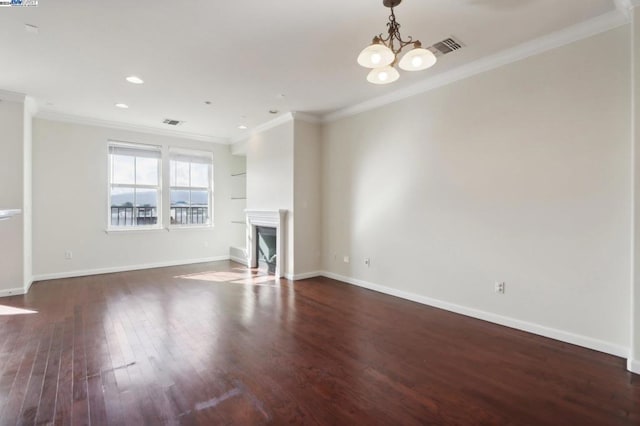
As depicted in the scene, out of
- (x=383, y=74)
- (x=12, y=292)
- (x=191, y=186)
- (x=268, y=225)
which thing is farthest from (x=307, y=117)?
(x=12, y=292)

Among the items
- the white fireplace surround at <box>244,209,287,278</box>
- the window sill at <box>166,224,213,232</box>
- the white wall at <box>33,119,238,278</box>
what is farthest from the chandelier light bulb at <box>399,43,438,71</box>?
the window sill at <box>166,224,213,232</box>

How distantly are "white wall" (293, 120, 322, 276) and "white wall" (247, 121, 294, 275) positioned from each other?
0.34 feet

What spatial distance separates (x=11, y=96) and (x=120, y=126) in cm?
165

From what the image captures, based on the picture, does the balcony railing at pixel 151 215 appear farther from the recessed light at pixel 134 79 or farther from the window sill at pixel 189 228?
the recessed light at pixel 134 79

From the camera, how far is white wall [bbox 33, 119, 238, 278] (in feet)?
16.7

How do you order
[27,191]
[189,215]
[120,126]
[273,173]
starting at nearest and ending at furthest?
[27,191], [273,173], [120,126], [189,215]

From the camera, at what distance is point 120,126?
5.77m

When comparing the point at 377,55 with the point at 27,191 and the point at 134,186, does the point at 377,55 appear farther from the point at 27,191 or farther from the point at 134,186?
the point at 134,186

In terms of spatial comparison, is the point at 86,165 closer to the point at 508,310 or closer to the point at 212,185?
the point at 212,185

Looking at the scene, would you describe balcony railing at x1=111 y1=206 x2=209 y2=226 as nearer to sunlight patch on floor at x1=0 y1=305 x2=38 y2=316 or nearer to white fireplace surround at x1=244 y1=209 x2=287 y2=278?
white fireplace surround at x1=244 y1=209 x2=287 y2=278

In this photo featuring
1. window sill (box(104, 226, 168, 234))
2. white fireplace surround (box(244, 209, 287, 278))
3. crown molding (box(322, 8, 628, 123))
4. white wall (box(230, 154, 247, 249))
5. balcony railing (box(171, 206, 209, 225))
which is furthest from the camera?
white wall (box(230, 154, 247, 249))

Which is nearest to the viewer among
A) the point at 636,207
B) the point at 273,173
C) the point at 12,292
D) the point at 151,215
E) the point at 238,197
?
the point at 636,207

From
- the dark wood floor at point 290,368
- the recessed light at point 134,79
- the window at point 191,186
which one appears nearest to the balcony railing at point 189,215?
the window at point 191,186

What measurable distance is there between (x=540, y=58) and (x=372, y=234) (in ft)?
9.24
